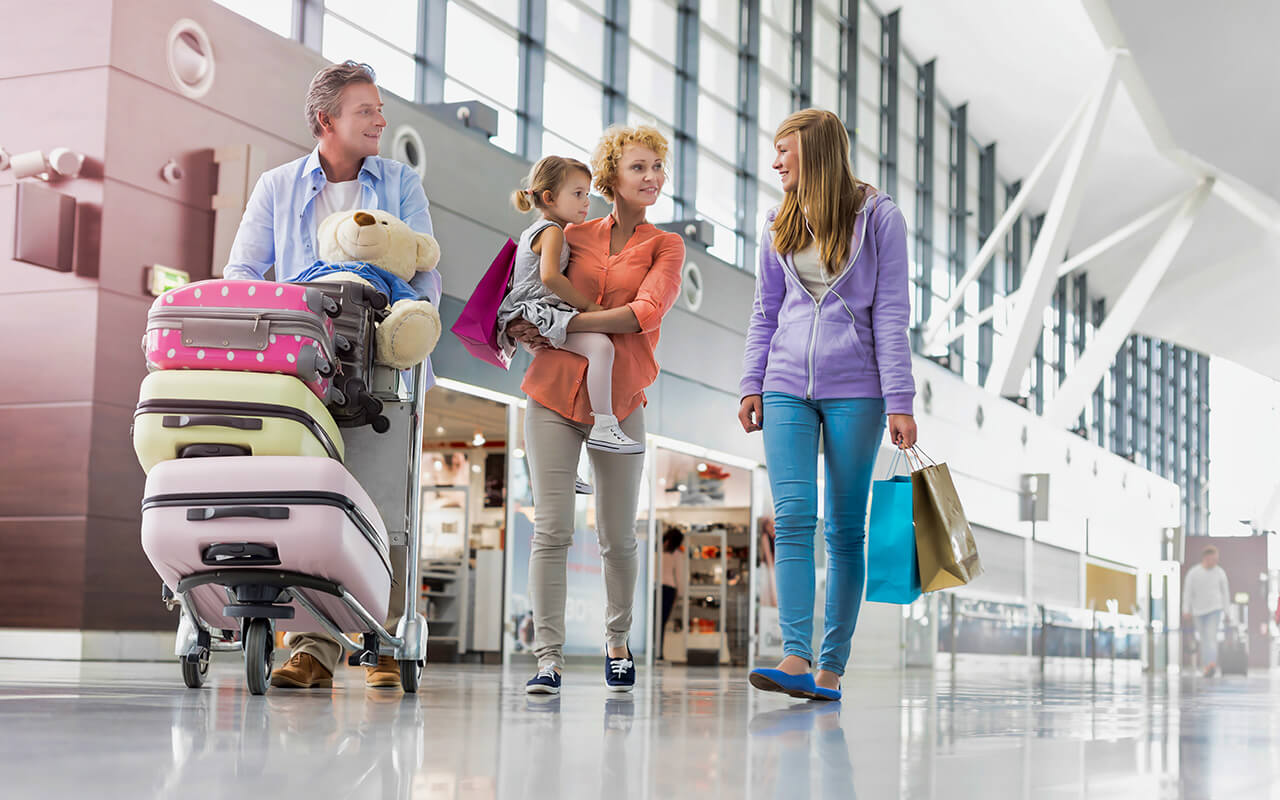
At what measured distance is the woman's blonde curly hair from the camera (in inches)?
163

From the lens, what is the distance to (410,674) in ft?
11.3

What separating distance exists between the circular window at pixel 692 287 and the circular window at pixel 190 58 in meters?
6.59

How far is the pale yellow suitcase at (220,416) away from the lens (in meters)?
2.93

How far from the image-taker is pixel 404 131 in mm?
9844

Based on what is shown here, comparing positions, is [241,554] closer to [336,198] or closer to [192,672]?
[192,672]

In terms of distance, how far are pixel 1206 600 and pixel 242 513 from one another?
14.1 meters

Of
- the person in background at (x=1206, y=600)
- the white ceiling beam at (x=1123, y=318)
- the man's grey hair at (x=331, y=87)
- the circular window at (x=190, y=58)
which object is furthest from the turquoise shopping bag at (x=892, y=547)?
the white ceiling beam at (x=1123, y=318)

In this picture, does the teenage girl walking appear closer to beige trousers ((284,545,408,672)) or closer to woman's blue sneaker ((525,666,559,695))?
woman's blue sneaker ((525,666,559,695))

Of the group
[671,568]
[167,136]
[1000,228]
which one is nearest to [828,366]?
[167,136]

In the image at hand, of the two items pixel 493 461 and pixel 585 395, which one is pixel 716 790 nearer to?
pixel 585 395

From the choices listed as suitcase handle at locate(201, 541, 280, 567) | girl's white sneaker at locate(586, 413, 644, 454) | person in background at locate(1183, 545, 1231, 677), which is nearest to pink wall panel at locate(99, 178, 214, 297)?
girl's white sneaker at locate(586, 413, 644, 454)

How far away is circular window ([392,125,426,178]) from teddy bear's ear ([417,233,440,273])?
634 centimetres

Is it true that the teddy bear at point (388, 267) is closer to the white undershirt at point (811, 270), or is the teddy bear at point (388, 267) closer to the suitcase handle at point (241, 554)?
the suitcase handle at point (241, 554)

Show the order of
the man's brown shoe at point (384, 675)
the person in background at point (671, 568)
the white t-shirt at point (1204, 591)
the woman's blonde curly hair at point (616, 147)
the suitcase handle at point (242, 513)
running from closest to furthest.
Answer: the suitcase handle at point (242, 513)
the man's brown shoe at point (384, 675)
the woman's blonde curly hair at point (616, 147)
the white t-shirt at point (1204, 591)
the person in background at point (671, 568)
